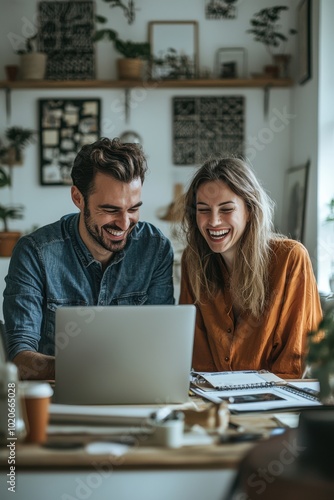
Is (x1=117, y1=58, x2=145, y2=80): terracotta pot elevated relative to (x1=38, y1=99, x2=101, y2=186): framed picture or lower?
elevated

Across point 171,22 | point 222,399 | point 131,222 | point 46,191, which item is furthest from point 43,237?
point 171,22

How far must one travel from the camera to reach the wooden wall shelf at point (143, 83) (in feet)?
16.5

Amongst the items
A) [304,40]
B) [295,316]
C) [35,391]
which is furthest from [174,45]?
[35,391]

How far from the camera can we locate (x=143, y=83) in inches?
200

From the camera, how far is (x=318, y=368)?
1.46 meters

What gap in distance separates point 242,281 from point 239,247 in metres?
0.13

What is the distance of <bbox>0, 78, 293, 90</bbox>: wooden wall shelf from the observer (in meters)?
5.02

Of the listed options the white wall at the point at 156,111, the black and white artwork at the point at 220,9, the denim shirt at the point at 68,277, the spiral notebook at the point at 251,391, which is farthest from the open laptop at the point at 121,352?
the black and white artwork at the point at 220,9

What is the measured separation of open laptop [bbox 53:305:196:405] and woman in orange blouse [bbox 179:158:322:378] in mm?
724

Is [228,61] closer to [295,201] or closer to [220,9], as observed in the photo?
[220,9]

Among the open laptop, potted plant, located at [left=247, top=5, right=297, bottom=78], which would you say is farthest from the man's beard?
potted plant, located at [left=247, top=5, right=297, bottom=78]

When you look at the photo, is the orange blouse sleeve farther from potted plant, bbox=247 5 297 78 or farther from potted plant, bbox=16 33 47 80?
potted plant, bbox=16 33 47 80

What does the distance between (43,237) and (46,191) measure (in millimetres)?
2726

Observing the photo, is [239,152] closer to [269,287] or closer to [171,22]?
[171,22]
